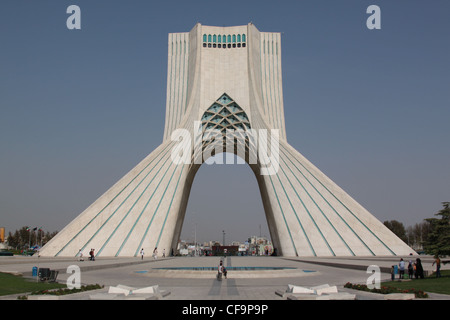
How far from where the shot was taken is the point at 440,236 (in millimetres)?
11094

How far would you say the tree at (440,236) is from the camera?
1090cm

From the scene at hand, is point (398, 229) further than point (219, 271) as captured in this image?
Yes

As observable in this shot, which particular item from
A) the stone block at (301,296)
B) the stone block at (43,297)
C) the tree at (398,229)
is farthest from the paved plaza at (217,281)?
the tree at (398,229)

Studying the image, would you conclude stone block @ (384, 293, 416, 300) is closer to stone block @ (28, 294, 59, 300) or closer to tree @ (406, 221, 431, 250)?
stone block @ (28, 294, 59, 300)

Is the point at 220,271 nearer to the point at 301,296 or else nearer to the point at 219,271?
the point at 219,271

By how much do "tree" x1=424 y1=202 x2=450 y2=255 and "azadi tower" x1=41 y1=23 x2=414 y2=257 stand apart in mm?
7777

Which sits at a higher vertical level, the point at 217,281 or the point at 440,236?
the point at 440,236

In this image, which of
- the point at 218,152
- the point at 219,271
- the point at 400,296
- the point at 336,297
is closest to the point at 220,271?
the point at 219,271

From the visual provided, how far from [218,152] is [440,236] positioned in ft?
83.5

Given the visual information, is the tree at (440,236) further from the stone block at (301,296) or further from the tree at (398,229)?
the tree at (398,229)

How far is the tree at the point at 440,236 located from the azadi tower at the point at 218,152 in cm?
778
